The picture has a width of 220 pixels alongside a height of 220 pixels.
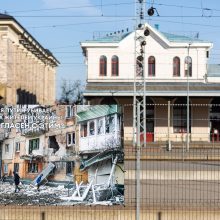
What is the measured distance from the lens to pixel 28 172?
17234mm

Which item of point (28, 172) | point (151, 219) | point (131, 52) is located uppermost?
point (131, 52)

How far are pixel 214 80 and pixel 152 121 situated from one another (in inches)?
357

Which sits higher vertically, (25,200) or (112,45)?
(112,45)

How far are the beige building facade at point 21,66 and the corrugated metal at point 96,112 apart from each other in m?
29.5

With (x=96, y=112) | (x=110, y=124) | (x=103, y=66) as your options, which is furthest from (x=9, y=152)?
(x=103, y=66)

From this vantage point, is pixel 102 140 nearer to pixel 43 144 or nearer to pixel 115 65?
pixel 43 144

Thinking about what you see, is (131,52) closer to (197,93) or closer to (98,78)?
(98,78)

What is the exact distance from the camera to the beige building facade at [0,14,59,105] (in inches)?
2322

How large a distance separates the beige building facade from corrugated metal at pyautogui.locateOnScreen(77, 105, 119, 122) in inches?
1160

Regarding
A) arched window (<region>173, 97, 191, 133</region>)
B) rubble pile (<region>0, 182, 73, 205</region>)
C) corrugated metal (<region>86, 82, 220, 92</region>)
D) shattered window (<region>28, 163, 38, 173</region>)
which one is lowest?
rubble pile (<region>0, 182, 73, 205</region>)

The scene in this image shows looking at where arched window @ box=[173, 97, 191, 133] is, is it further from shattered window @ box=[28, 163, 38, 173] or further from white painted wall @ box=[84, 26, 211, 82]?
shattered window @ box=[28, 163, 38, 173]

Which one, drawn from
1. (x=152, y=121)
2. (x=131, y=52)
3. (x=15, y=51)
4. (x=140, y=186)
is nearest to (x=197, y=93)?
(x=152, y=121)

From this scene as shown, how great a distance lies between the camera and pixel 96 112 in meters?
17.2

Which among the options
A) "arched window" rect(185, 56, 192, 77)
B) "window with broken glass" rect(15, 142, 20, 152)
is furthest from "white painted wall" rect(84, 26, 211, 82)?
"window with broken glass" rect(15, 142, 20, 152)
